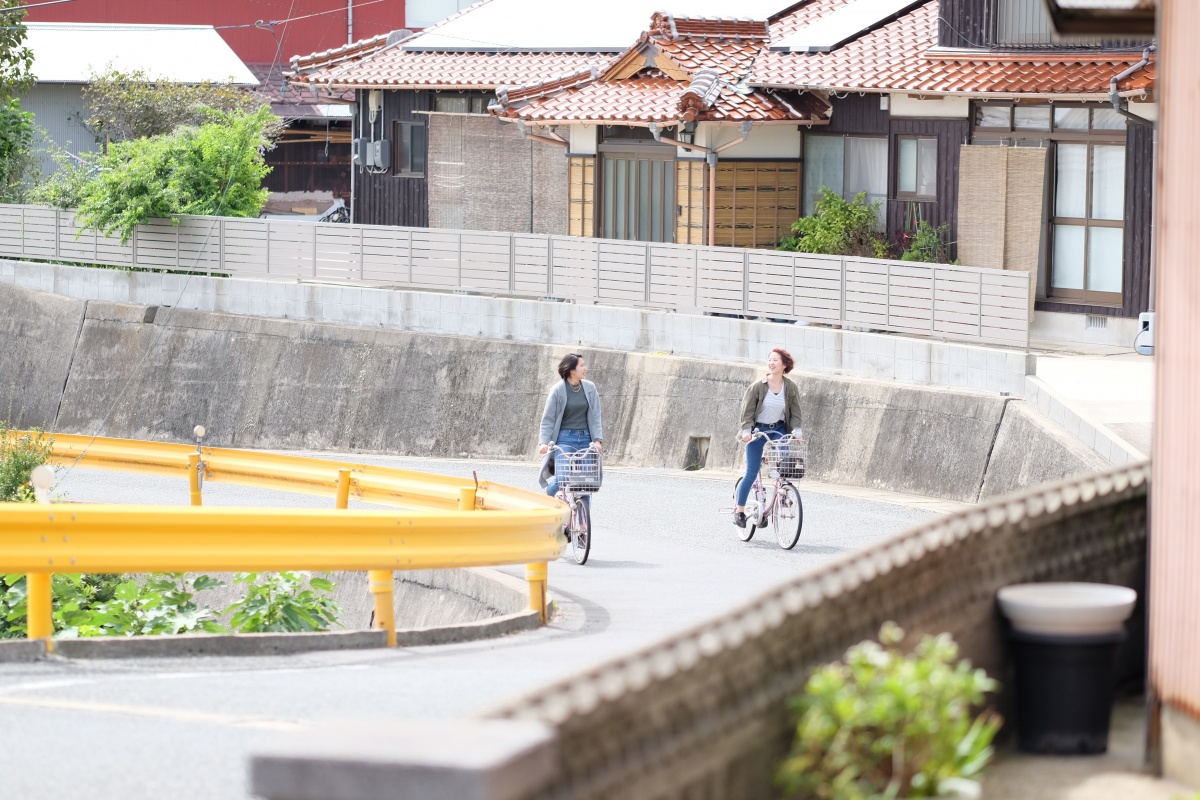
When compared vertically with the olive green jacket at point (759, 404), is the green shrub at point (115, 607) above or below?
below

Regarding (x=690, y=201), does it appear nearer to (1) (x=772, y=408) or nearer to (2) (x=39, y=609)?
(1) (x=772, y=408)

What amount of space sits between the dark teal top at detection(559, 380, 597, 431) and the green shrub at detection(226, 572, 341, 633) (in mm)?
3569

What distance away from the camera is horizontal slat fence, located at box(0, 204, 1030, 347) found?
21.2 meters

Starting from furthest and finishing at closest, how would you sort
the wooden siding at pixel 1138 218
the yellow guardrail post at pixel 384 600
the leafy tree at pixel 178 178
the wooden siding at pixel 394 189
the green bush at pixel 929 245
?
the wooden siding at pixel 394 189 < the leafy tree at pixel 178 178 < the green bush at pixel 929 245 < the wooden siding at pixel 1138 218 < the yellow guardrail post at pixel 384 600

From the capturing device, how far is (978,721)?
→ 221 inches

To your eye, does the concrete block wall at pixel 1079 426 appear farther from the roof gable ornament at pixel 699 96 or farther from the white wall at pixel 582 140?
the white wall at pixel 582 140

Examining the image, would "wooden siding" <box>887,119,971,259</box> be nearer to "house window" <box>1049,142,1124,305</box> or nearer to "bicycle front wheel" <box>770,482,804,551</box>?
"house window" <box>1049,142,1124,305</box>

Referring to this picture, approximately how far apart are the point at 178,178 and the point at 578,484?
58.7 feet

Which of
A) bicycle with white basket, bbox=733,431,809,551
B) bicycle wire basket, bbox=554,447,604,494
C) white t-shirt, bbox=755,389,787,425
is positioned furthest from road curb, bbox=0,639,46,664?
white t-shirt, bbox=755,389,787,425

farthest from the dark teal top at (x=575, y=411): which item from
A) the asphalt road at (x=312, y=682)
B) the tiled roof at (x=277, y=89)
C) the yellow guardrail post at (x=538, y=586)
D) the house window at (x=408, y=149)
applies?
the tiled roof at (x=277, y=89)

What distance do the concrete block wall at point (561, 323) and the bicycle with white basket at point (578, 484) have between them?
5768mm

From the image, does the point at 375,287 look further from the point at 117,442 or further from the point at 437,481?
the point at 437,481

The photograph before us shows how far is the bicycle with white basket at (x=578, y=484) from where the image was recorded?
15.9m

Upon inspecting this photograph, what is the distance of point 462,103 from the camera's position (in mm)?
34281
